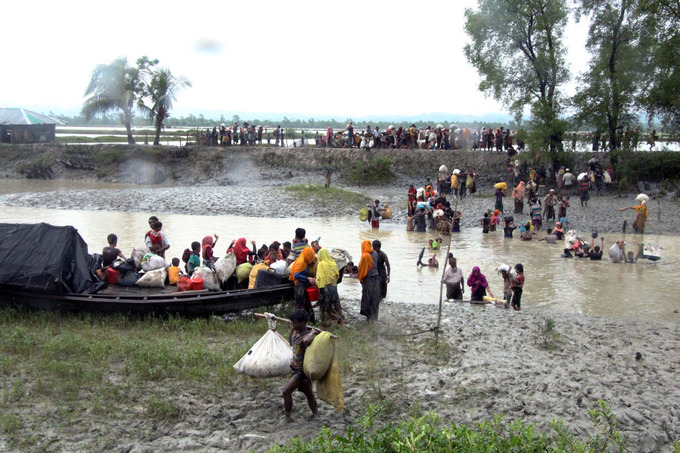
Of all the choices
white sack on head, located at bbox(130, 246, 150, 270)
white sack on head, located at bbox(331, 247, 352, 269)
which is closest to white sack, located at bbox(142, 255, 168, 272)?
white sack on head, located at bbox(130, 246, 150, 270)

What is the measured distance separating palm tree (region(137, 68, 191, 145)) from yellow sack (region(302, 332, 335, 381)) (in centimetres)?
3052

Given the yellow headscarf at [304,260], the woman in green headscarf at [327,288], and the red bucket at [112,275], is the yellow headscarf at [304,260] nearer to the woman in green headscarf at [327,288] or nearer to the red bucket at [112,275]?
the woman in green headscarf at [327,288]

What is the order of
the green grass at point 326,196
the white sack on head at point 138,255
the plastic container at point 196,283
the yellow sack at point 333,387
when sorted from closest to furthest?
the yellow sack at point 333,387 → the plastic container at point 196,283 → the white sack on head at point 138,255 → the green grass at point 326,196

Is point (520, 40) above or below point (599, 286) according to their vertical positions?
above

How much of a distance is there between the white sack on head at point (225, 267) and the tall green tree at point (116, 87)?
26.5 m

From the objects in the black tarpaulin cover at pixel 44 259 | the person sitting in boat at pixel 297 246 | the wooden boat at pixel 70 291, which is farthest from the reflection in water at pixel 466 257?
the black tarpaulin cover at pixel 44 259

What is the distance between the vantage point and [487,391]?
7547 millimetres

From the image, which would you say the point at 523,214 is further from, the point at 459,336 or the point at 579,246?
the point at 459,336

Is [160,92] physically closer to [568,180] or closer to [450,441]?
[568,180]

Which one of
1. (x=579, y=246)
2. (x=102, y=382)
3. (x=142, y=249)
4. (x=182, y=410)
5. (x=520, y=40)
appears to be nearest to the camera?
(x=182, y=410)

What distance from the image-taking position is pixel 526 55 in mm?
28109

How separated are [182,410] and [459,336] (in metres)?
4.56

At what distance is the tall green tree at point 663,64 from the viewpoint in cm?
2372

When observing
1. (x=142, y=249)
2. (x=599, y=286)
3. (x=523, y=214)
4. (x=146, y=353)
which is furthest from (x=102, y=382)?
(x=523, y=214)
